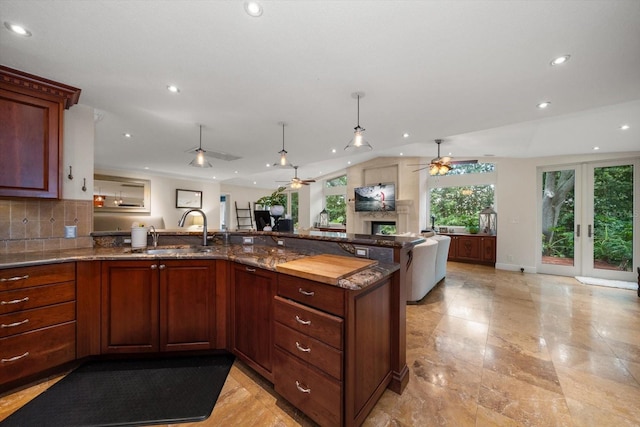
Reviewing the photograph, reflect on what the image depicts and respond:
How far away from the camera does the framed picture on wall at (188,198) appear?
7.07 metres

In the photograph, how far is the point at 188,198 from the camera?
23.9 feet

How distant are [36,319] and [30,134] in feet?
4.74

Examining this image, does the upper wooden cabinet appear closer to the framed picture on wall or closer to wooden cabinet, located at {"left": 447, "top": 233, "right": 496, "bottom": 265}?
the framed picture on wall

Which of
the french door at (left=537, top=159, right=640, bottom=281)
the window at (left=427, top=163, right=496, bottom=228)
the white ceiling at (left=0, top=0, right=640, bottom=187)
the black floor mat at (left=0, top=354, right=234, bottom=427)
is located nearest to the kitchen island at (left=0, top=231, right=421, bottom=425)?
the black floor mat at (left=0, top=354, right=234, bottom=427)

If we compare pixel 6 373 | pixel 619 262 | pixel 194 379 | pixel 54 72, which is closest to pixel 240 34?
pixel 54 72

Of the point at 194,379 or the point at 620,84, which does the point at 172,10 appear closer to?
the point at 194,379

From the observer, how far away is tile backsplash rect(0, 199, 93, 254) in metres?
2.02

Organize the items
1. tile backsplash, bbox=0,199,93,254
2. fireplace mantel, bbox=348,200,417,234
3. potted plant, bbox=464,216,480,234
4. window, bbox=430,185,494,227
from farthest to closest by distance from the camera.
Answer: fireplace mantel, bbox=348,200,417,234 → window, bbox=430,185,494,227 → potted plant, bbox=464,216,480,234 → tile backsplash, bbox=0,199,93,254

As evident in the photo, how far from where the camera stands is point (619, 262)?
176 inches

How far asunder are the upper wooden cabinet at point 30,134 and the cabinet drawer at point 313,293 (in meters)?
2.19

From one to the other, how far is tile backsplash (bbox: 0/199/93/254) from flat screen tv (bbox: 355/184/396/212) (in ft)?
20.4

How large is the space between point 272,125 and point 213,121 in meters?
0.72

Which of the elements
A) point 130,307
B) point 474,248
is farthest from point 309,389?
point 474,248

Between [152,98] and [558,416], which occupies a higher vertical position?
[152,98]
